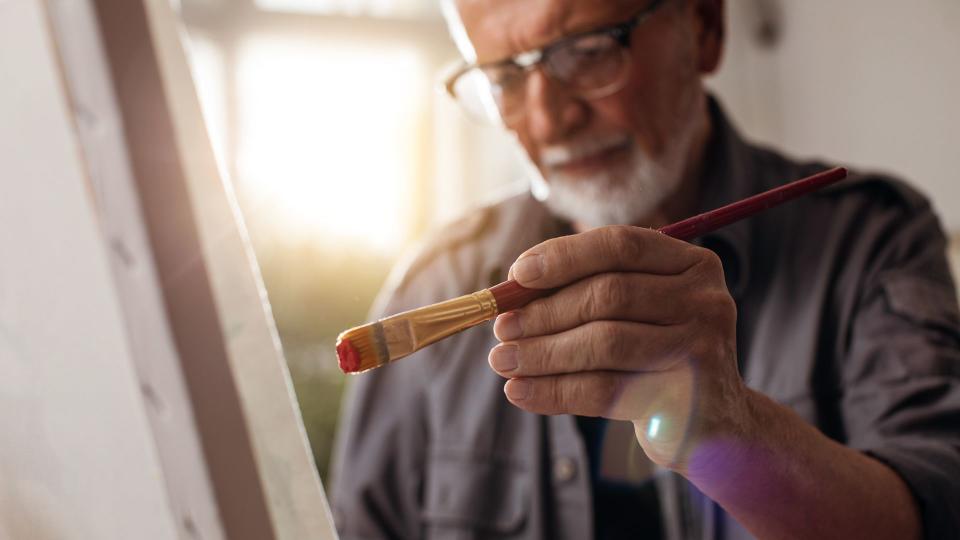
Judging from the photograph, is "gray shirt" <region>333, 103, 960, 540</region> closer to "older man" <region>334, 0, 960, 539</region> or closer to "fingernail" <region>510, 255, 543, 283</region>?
"older man" <region>334, 0, 960, 539</region>

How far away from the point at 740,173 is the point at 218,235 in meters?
0.40

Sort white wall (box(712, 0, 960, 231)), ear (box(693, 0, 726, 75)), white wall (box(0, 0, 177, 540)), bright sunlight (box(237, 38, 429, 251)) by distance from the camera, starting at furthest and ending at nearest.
Result: 1. bright sunlight (box(237, 38, 429, 251))
2. white wall (box(712, 0, 960, 231))
3. ear (box(693, 0, 726, 75))
4. white wall (box(0, 0, 177, 540))

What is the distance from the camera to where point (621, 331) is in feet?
0.86

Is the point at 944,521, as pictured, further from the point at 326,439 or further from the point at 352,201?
the point at 352,201

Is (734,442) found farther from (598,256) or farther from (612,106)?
(612,106)

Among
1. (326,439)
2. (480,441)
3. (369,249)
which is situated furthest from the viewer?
(369,249)

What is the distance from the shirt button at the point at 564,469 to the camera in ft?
1.74

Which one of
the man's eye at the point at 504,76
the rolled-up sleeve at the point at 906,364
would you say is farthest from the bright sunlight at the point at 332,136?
the rolled-up sleeve at the point at 906,364

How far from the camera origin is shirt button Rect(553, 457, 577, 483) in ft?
1.74

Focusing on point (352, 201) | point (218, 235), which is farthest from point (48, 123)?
point (352, 201)

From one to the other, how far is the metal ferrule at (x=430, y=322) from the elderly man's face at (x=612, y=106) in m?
0.24

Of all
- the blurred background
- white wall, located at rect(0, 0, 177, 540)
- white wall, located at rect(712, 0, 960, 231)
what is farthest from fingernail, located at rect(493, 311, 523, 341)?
white wall, located at rect(712, 0, 960, 231)

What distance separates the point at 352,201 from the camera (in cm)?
133

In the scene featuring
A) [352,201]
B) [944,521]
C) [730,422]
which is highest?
[352,201]
